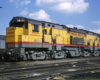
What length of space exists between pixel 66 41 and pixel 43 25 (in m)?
3.72

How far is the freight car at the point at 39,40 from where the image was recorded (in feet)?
34.8

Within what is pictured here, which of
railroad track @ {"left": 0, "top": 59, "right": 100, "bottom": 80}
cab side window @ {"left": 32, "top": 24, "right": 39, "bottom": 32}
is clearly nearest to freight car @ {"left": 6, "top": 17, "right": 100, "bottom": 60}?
cab side window @ {"left": 32, "top": 24, "right": 39, "bottom": 32}

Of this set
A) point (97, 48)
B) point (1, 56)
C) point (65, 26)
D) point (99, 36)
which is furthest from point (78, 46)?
point (1, 56)

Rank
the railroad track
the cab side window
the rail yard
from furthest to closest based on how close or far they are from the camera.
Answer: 1. the cab side window
2. the rail yard
3. the railroad track

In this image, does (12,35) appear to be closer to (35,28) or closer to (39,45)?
(35,28)

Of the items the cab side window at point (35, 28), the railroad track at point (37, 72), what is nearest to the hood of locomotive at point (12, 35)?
the cab side window at point (35, 28)

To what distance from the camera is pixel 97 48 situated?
1877 centimetres

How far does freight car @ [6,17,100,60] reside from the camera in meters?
10.6

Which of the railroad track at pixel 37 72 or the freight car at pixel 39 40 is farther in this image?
the freight car at pixel 39 40

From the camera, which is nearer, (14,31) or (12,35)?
(14,31)

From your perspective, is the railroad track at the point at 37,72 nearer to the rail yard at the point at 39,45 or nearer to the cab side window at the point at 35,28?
the rail yard at the point at 39,45

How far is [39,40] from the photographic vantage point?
1142cm

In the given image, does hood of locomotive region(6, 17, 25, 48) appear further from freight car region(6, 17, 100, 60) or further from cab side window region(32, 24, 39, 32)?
cab side window region(32, 24, 39, 32)

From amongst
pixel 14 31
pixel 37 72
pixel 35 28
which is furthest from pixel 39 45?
pixel 37 72
